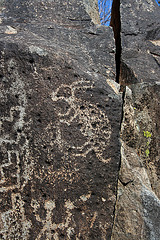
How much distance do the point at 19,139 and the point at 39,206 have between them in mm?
406

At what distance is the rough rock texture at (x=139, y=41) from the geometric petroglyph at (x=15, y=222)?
1242mm

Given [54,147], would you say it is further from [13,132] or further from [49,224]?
[49,224]

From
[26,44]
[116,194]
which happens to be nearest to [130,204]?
[116,194]

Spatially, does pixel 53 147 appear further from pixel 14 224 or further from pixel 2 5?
pixel 2 5

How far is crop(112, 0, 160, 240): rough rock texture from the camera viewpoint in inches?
48.9

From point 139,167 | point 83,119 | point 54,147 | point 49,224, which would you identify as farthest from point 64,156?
point 139,167

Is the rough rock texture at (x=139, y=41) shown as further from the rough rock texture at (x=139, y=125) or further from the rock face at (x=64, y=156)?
the rock face at (x=64, y=156)

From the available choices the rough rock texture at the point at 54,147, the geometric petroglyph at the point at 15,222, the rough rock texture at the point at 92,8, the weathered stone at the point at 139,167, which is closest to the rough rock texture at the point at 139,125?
the weathered stone at the point at 139,167

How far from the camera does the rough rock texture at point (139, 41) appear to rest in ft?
5.61

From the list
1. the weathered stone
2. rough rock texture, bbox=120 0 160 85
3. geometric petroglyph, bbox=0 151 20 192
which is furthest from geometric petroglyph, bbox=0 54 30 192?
rough rock texture, bbox=120 0 160 85

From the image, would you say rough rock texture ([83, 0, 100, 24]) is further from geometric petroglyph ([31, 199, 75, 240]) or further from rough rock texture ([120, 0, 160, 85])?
geometric petroglyph ([31, 199, 75, 240])

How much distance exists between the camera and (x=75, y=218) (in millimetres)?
1175

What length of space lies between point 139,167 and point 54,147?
63cm

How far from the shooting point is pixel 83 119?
1.22 m
